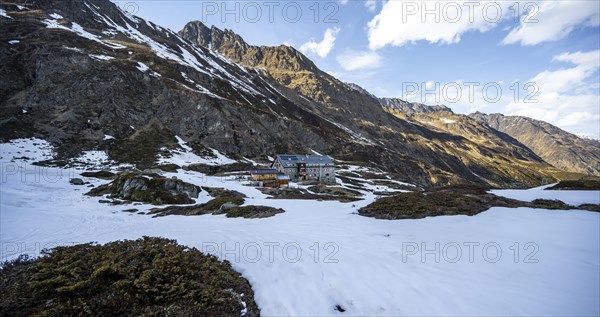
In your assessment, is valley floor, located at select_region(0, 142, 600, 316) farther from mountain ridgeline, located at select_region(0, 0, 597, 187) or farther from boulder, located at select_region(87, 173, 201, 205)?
mountain ridgeline, located at select_region(0, 0, 597, 187)

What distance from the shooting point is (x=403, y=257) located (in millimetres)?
10094

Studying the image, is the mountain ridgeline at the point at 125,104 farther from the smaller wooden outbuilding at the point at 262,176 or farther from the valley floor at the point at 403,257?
the valley floor at the point at 403,257

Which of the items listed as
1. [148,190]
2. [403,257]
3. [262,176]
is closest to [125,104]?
[262,176]

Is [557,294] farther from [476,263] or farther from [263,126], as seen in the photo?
[263,126]

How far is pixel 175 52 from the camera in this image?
564 feet

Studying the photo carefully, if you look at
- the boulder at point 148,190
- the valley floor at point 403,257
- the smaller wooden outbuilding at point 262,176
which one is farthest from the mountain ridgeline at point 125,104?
the valley floor at point 403,257

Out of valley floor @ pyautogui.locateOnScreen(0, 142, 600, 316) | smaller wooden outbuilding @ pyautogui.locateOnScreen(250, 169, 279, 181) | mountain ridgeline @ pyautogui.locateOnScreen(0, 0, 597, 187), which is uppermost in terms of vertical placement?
mountain ridgeline @ pyautogui.locateOnScreen(0, 0, 597, 187)

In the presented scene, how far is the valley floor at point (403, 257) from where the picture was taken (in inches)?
284

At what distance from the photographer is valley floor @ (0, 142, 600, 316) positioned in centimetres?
722

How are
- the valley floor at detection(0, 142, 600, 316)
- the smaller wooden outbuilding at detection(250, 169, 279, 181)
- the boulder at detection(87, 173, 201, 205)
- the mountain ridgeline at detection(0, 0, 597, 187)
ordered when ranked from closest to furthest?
the valley floor at detection(0, 142, 600, 316) → the boulder at detection(87, 173, 201, 205) → the smaller wooden outbuilding at detection(250, 169, 279, 181) → the mountain ridgeline at detection(0, 0, 597, 187)

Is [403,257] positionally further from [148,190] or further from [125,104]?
[125,104]

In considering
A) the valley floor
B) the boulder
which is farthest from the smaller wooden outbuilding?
the valley floor

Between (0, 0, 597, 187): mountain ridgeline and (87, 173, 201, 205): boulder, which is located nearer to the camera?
(87, 173, 201, 205): boulder

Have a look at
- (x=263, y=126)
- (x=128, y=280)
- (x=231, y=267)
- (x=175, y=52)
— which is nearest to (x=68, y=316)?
(x=128, y=280)
